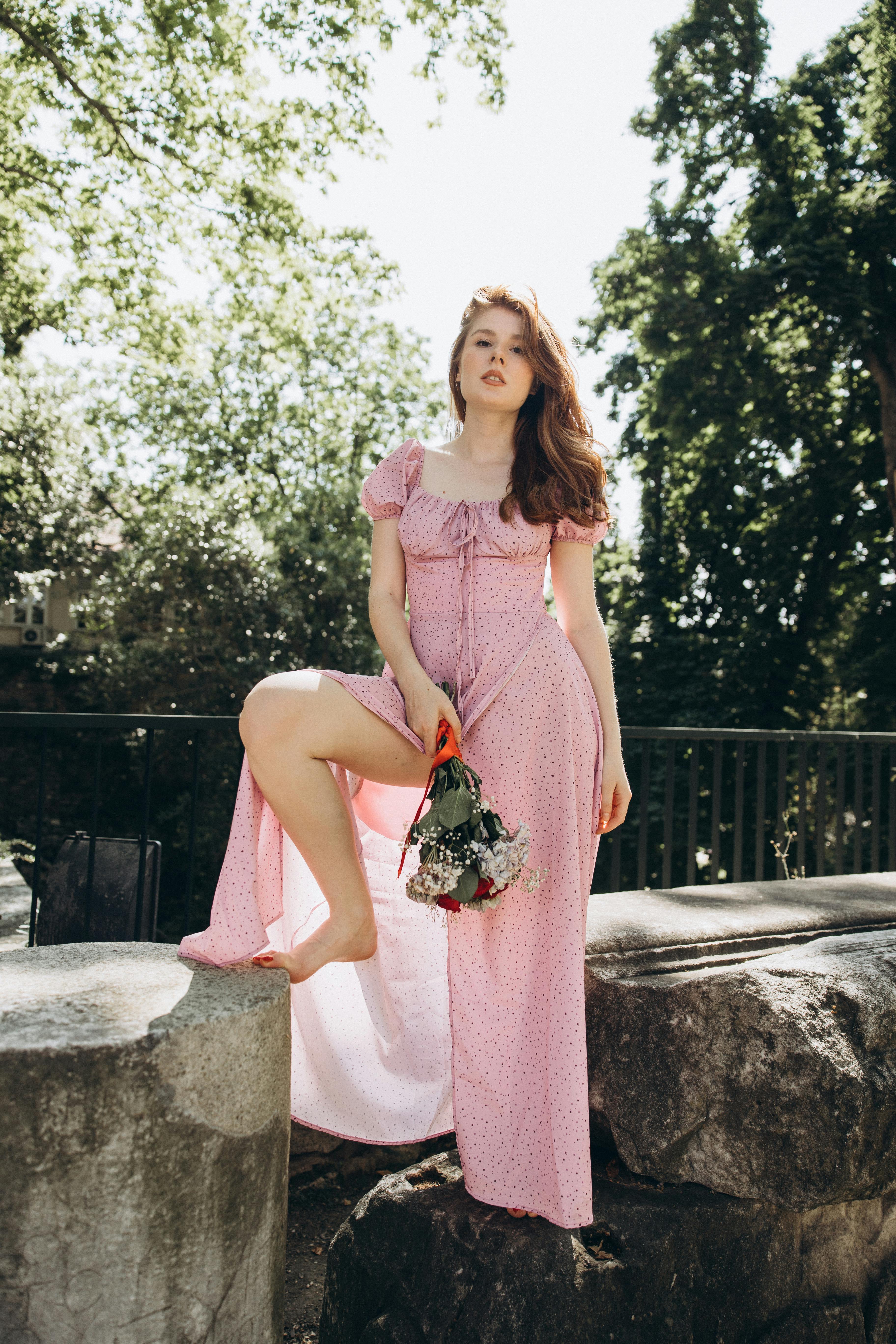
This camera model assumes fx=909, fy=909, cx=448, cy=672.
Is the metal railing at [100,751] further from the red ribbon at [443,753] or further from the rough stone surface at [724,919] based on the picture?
the rough stone surface at [724,919]

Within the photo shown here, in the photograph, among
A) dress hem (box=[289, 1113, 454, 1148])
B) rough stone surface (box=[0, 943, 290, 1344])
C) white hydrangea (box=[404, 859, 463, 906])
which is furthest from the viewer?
dress hem (box=[289, 1113, 454, 1148])

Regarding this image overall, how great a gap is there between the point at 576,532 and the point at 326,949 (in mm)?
1223

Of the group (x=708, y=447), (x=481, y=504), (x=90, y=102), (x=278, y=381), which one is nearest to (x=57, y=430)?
(x=278, y=381)

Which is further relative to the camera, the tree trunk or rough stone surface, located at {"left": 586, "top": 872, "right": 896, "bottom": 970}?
the tree trunk

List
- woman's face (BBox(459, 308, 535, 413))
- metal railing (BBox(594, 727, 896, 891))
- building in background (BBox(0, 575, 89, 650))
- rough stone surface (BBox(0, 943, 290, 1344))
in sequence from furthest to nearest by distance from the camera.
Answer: building in background (BBox(0, 575, 89, 650)), metal railing (BBox(594, 727, 896, 891)), woman's face (BBox(459, 308, 535, 413)), rough stone surface (BBox(0, 943, 290, 1344))

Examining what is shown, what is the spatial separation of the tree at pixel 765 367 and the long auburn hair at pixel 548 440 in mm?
10712

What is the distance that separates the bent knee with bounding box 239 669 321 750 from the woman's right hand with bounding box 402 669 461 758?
0.23 m

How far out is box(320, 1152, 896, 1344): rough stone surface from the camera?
1864mm

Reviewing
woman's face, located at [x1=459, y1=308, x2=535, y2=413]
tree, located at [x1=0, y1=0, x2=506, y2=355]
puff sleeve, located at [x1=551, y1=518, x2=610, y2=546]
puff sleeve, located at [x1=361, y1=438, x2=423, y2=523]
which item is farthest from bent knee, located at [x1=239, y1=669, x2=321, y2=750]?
tree, located at [x1=0, y1=0, x2=506, y2=355]

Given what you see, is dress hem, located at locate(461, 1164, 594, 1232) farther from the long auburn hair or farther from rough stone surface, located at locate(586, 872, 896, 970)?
the long auburn hair

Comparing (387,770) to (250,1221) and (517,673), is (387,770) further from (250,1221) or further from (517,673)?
(250,1221)

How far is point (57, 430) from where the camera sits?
762 inches

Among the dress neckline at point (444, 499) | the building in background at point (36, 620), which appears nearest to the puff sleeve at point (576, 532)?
the dress neckline at point (444, 499)

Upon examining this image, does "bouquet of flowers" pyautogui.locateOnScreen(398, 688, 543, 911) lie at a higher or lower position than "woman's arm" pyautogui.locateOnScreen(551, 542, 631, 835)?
lower
